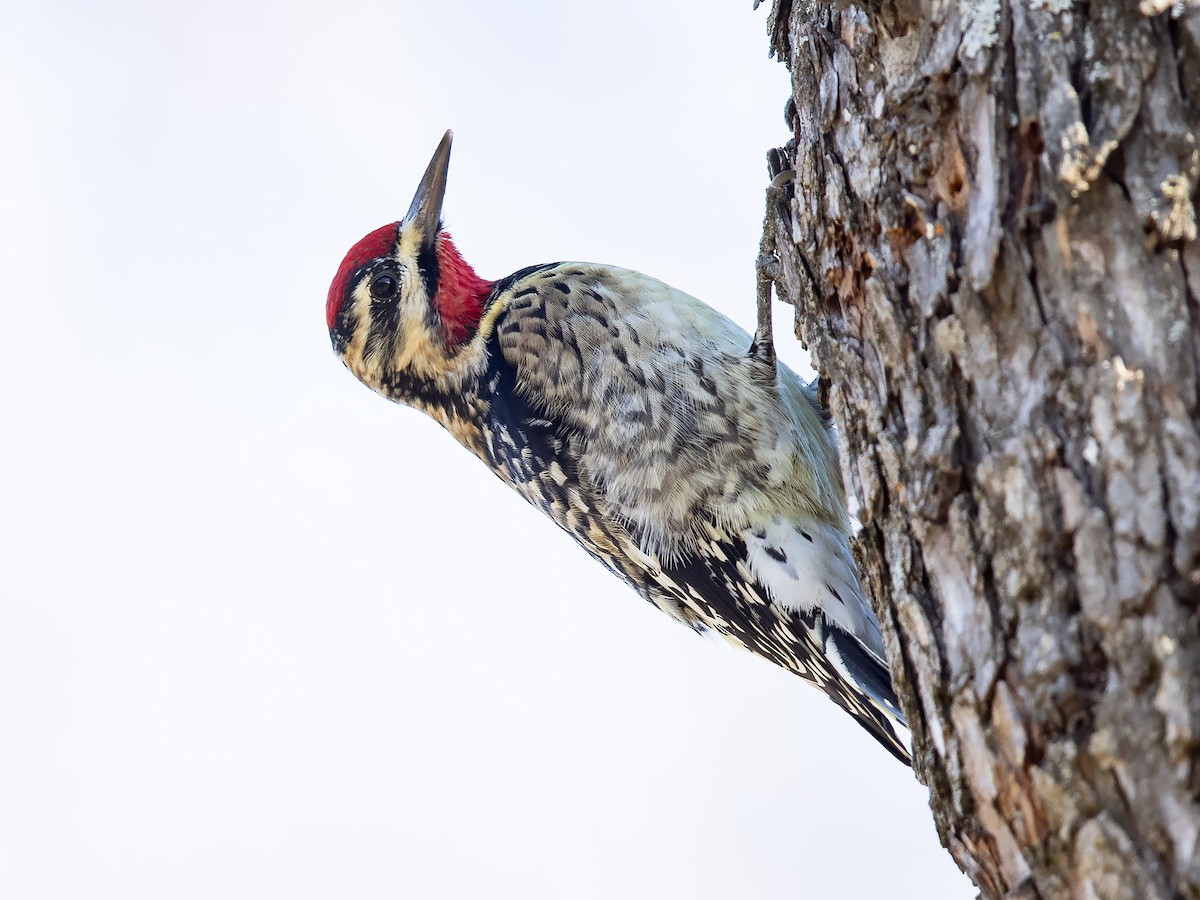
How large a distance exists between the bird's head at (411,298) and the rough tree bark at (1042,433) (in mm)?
2204

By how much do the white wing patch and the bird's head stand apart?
49.5 inches

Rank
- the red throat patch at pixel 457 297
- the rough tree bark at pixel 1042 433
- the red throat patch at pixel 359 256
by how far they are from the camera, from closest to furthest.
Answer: the rough tree bark at pixel 1042 433, the red throat patch at pixel 457 297, the red throat patch at pixel 359 256

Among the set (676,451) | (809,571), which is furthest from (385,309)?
(809,571)

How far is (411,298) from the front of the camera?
3.96m

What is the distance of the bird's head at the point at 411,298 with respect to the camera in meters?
3.90

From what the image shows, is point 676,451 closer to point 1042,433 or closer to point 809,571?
point 809,571

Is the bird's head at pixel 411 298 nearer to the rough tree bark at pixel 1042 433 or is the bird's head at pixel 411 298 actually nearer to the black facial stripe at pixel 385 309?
the black facial stripe at pixel 385 309

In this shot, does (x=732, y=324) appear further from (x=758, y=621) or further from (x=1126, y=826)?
(x=1126, y=826)

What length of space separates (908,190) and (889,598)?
0.66m

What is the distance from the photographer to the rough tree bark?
1.36m

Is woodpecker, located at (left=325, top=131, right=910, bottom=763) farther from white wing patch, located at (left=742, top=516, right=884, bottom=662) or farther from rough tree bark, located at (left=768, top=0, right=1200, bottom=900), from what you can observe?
rough tree bark, located at (left=768, top=0, right=1200, bottom=900)

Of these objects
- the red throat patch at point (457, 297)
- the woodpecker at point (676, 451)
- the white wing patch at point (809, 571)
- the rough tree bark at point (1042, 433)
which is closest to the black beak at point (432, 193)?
the red throat patch at point (457, 297)

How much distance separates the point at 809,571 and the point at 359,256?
1.93m

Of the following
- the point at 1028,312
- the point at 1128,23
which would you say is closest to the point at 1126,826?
the point at 1028,312
